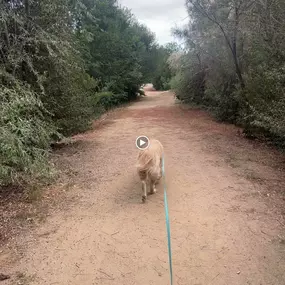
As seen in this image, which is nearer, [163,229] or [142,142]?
[163,229]

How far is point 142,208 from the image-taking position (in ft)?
18.0

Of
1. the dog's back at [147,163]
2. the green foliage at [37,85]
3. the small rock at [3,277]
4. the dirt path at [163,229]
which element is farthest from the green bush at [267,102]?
the small rock at [3,277]

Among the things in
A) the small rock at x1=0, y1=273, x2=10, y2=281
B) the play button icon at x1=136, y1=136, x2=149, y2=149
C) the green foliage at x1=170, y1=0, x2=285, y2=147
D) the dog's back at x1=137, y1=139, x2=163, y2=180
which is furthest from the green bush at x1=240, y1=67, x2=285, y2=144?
the small rock at x1=0, y1=273, x2=10, y2=281

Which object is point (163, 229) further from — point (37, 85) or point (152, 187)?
point (37, 85)

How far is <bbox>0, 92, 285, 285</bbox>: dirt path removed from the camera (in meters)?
3.84

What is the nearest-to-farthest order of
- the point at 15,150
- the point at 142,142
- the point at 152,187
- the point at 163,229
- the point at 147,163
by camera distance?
the point at 163,229, the point at 15,150, the point at 142,142, the point at 147,163, the point at 152,187

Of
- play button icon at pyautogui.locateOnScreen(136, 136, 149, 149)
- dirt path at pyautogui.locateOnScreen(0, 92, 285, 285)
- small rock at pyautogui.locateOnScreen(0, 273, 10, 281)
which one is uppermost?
play button icon at pyautogui.locateOnScreen(136, 136, 149, 149)

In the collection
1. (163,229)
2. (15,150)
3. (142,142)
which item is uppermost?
(142,142)

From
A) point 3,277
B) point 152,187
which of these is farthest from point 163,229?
point 3,277

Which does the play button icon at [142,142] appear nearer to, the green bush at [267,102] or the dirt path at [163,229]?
the dirt path at [163,229]

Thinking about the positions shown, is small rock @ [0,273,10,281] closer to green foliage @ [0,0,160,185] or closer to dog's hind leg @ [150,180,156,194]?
green foliage @ [0,0,160,185]

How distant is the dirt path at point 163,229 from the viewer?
12.6ft

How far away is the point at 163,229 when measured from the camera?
4809 millimetres

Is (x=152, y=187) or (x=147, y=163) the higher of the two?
(x=147, y=163)
